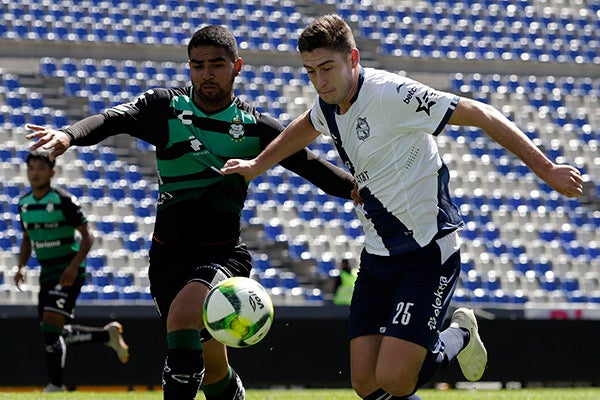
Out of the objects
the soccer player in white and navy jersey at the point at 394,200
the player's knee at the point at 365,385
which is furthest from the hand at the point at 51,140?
the player's knee at the point at 365,385

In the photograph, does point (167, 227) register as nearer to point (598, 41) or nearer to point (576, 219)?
point (576, 219)

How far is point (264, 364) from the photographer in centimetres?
1473

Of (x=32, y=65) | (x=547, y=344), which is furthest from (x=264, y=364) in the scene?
(x=32, y=65)

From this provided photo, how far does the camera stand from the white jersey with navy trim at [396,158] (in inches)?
230

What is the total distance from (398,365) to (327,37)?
1.68 metres

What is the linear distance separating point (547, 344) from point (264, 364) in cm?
388

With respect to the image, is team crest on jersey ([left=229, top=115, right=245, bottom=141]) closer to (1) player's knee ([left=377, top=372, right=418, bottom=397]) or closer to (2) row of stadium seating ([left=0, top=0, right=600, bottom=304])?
(1) player's knee ([left=377, top=372, right=418, bottom=397])

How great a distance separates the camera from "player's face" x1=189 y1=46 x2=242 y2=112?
263 inches

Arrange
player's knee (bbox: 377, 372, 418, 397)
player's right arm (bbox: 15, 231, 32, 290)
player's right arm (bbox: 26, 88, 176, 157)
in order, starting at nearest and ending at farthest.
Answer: player's knee (bbox: 377, 372, 418, 397), player's right arm (bbox: 26, 88, 176, 157), player's right arm (bbox: 15, 231, 32, 290)

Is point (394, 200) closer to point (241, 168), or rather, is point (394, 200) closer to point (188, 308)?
point (241, 168)

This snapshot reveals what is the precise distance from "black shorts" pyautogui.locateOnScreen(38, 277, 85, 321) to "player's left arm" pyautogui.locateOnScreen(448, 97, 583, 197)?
6.96m

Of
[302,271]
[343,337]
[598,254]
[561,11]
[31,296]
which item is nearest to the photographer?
[343,337]

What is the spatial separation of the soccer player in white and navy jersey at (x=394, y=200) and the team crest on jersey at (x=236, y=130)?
2.65 ft

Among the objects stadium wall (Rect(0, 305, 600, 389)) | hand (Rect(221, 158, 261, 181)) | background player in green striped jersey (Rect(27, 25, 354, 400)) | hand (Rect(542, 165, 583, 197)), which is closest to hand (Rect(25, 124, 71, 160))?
background player in green striped jersey (Rect(27, 25, 354, 400))
